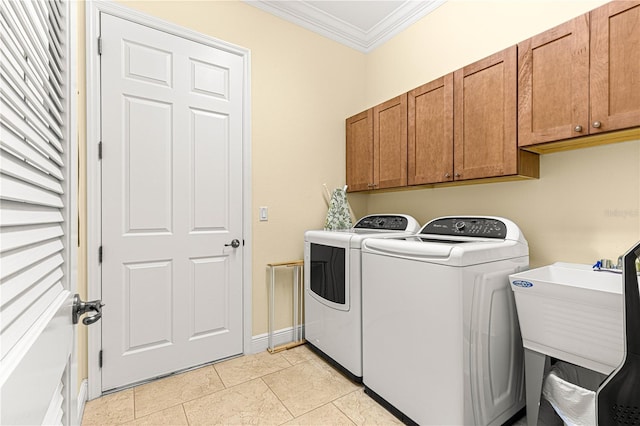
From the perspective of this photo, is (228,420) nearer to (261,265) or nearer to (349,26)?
(261,265)

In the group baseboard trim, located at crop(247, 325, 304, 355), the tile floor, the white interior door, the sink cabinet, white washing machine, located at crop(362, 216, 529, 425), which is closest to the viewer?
the sink cabinet

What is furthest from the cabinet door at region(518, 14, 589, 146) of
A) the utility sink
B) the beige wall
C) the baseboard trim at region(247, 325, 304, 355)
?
the baseboard trim at region(247, 325, 304, 355)

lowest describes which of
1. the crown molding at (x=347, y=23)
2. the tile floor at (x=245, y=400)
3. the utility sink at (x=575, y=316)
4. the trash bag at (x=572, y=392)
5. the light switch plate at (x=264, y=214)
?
the tile floor at (x=245, y=400)

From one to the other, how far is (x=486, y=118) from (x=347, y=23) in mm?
1747

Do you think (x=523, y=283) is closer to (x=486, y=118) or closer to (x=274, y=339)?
(x=486, y=118)

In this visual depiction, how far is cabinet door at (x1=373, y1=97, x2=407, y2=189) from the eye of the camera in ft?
7.91

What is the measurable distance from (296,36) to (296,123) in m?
0.78

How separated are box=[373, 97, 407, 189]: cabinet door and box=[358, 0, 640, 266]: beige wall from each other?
0.35 meters

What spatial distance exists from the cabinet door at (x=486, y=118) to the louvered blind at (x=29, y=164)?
1992 millimetres

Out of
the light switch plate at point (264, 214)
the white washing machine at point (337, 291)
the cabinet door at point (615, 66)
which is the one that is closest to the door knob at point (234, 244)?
the light switch plate at point (264, 214)

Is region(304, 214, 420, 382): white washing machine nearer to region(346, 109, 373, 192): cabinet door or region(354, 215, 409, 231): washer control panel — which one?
region(354, 215, 409, 231): washer control panel

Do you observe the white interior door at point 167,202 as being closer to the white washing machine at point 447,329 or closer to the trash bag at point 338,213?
the trash bag at point 338,213

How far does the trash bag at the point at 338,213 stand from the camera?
109 inches

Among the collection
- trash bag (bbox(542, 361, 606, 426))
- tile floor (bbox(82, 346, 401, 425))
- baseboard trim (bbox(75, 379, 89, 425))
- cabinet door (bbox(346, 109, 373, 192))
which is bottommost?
tile floor (bbox(82, 346, 401, 425))
